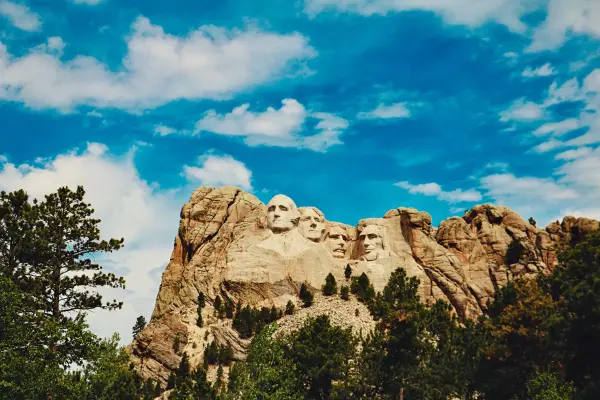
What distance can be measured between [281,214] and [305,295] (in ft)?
37.3

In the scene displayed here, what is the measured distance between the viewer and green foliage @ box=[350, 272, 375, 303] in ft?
255

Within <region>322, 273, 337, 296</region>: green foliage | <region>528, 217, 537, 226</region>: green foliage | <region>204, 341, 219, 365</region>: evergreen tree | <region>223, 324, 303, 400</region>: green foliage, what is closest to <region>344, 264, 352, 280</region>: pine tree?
<region>322, 273, 337, 296</region>: green foliage

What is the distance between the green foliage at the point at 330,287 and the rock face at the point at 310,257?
1.11m

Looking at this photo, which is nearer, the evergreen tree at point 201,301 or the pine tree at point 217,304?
the pine tree at point 217,304

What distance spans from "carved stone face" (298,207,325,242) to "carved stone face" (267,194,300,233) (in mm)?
1203

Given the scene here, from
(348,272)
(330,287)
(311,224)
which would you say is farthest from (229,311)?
(311,224)

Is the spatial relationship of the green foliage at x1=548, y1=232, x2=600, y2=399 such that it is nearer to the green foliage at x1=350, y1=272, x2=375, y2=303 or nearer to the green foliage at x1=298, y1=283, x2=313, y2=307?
the green foliage at x1=350, y1=272, x2=375, y2=303

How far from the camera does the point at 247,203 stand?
290 feet

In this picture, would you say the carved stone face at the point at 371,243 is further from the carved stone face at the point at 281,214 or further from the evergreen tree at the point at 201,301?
the evergreen tree at the point at 201,301

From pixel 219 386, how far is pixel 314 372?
14.5 meters

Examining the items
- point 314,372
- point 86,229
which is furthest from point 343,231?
point 86,229

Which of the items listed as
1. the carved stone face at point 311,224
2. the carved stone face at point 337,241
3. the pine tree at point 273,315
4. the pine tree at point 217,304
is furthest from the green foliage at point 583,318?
the carved stone face at point 337,241

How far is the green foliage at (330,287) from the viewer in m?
77.6

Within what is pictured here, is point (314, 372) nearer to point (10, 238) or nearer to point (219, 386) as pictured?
point (219, 386)
